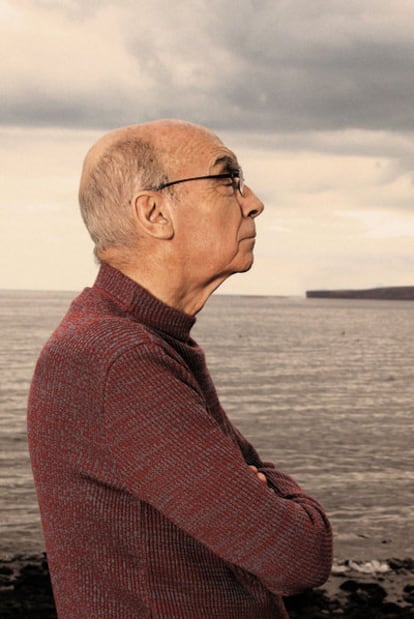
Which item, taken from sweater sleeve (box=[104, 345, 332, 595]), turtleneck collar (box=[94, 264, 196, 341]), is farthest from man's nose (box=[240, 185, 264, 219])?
sweater sleeve (box=[104, 345, 332, 595])

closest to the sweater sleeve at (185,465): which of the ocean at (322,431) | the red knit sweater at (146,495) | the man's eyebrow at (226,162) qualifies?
the red knit sweater at (146,495)

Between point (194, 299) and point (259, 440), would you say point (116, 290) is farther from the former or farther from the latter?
point (259, 440)

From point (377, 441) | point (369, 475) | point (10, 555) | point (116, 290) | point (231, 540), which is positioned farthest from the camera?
point (377, 441)

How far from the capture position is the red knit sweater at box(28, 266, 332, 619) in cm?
174

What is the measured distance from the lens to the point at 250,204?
2.16 meters

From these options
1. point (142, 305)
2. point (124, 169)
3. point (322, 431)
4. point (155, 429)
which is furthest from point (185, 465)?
point (322, 431)

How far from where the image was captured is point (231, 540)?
1.78 m

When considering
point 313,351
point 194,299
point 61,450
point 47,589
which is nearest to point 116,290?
point 194,299

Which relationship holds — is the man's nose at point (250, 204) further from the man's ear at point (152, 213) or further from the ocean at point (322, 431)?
the ocean at point (322, 431)

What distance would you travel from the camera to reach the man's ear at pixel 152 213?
203cm

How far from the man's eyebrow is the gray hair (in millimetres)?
162

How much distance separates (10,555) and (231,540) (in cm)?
1484

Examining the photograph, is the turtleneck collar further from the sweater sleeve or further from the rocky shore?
the rocky shore

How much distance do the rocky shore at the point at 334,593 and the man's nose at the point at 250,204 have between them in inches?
454
